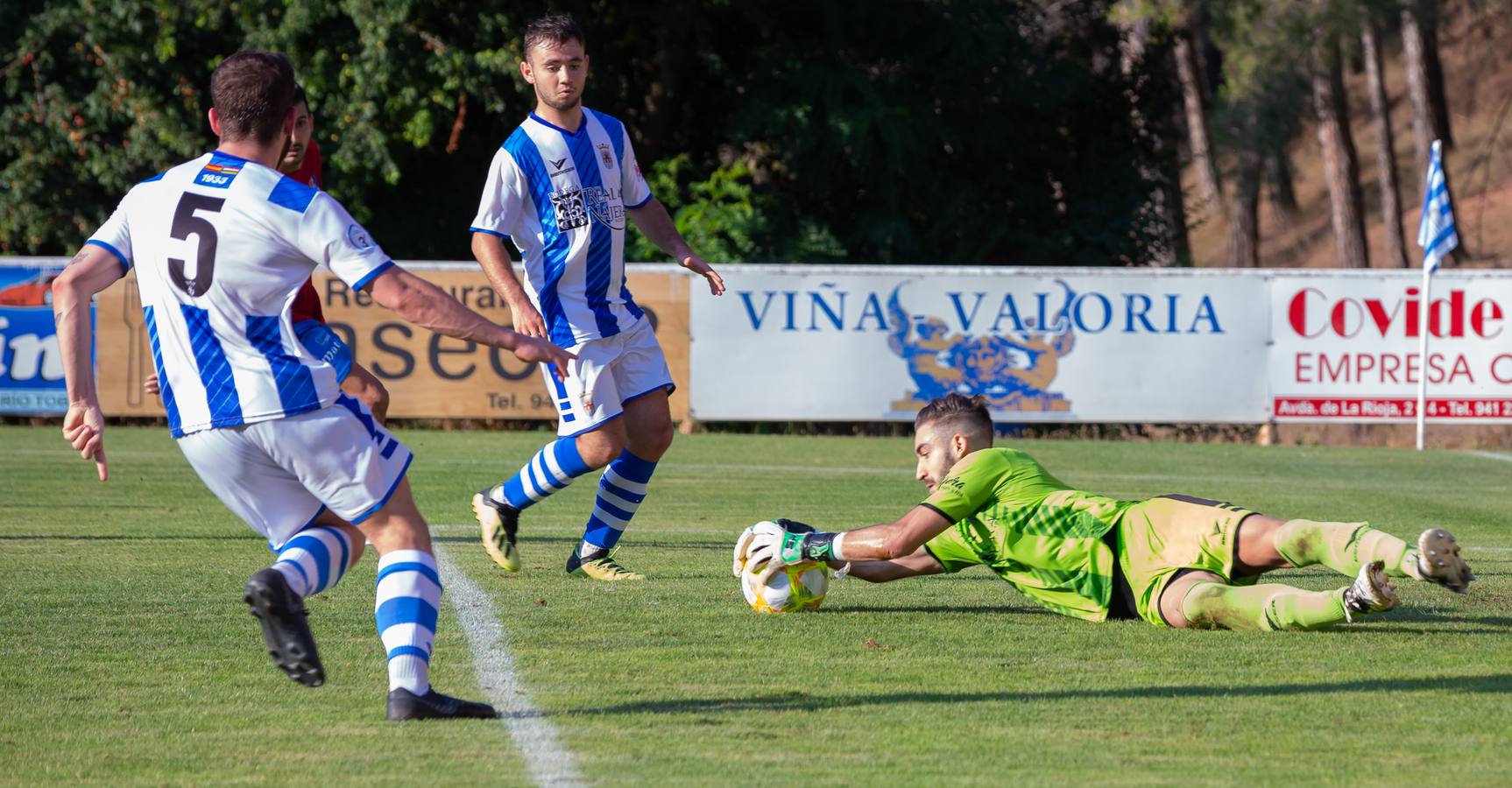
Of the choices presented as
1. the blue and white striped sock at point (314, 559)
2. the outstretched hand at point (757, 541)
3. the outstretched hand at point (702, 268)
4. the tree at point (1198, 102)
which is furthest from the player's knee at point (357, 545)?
the tree at point (1198, 102)

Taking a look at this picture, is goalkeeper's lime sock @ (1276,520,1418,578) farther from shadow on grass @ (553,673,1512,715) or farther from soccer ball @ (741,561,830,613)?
soccer ball @ (741,561,830,613)

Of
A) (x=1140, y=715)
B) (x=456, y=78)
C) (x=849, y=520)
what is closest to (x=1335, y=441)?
(x=456, y=78)

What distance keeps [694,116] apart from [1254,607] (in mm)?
18958

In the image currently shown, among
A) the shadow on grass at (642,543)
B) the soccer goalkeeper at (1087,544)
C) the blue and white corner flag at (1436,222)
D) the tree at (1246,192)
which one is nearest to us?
the soccer goalkeeper at (1087,544)

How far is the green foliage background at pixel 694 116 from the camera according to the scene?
2066 centimetres

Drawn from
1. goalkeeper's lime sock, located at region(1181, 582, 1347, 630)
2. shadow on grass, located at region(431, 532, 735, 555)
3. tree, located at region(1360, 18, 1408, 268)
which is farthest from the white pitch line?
tree, located at region(1360, 18, 1408, 268)

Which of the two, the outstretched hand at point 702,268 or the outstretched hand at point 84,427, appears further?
the outstretched hand at point 702,268

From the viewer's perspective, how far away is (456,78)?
20109mm

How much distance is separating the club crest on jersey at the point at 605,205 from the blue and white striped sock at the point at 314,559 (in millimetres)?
2462

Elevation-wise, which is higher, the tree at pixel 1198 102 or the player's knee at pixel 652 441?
the tree at pixel 1198 102

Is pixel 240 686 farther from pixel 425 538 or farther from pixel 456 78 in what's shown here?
pixel 456 78

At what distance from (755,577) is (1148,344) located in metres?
11.4

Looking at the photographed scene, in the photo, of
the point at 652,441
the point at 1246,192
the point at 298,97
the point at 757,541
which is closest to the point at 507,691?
the point at 757,541

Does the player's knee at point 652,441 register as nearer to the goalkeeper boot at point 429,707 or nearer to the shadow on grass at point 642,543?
the shadow on grass at point 642,543
